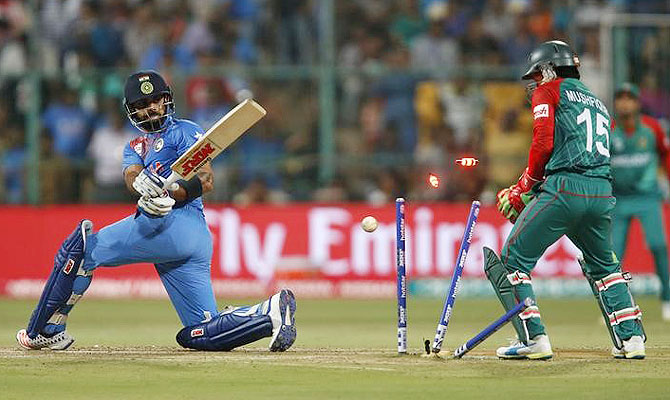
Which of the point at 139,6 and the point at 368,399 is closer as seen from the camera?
the point at 368,399

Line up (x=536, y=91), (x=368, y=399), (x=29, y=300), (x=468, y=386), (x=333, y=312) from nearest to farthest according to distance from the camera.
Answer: (x=368, y=399)
(x=468, y=386)
(x=536, y=91)
(x=333, y=312)
(x=29, y=300)

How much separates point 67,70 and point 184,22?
75.1 inches

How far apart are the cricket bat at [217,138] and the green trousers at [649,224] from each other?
6572 mm

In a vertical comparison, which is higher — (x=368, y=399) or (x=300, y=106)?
(x=300, y=106)

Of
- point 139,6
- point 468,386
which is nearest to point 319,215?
point 139,6

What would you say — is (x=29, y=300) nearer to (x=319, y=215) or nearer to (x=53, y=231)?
(x=53, y=231)

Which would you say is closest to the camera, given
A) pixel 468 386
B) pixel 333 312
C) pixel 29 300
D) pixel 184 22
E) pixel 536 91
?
pixel 468 386

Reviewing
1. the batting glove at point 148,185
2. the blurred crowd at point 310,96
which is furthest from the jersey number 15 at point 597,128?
the blurred crowd at point 310,96

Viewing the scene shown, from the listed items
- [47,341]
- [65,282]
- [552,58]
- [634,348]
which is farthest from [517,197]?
[47,341]

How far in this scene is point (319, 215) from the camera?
699 inches

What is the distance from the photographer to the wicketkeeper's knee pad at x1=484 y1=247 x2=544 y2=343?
9016 millimetres

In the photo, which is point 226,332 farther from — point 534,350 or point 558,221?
point 558,221

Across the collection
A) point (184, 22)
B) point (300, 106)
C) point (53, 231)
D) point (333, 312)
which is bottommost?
point (333, 312)

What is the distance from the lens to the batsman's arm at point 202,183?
359 inches
